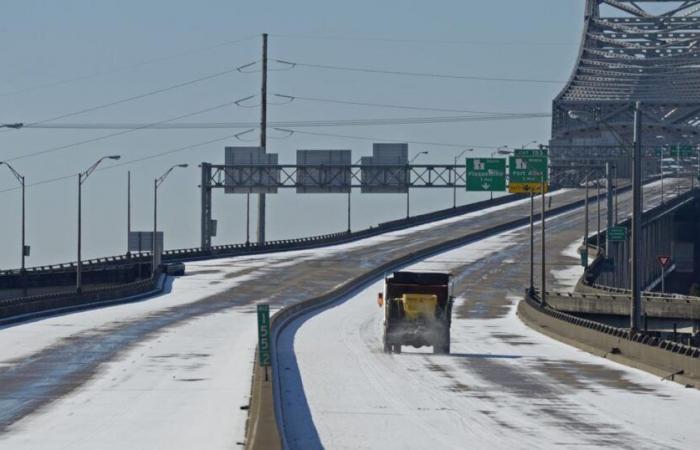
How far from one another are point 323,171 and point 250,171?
19.0 ft

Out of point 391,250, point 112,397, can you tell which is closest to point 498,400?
point 112,397

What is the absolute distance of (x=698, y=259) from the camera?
186125mm

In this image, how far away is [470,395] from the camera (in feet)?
129

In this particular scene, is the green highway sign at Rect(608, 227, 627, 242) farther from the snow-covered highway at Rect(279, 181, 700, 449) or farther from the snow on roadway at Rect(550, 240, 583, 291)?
the snow-covered highway at Rect(279, 181, 700, 449)

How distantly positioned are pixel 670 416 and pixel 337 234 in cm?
12681

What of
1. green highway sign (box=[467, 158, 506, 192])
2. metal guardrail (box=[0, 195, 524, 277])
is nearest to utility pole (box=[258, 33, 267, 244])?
metal guardrail (box=[0, 195, 524, 277])

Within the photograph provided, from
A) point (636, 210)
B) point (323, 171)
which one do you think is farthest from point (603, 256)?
point (636, 210)

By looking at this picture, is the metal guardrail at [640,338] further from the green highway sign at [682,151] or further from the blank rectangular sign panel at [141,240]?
the green highway sign at [682,151]

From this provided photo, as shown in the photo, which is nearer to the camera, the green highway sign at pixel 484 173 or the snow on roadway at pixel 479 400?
the snow on roadway at pixel 479 400

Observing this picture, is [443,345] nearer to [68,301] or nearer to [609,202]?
[68,301]

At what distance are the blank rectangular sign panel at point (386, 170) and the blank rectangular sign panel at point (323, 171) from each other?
4.95ft

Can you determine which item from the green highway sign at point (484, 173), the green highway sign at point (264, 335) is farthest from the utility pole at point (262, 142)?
the green highway sign at point (264, 335)

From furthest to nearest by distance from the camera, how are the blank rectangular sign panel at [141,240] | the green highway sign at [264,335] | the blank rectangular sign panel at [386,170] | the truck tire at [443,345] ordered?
the blank rectangular sign panel at [386,170] < the blank rectangular sign panel at [141,240] < the truck tire at [443,345] < the green highway sign at [264,335]

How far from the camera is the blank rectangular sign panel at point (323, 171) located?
5187 inches
